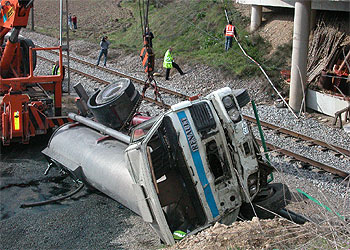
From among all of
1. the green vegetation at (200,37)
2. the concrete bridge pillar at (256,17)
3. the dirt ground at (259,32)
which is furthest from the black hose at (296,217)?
the concrete bridge pillar at (256,17)

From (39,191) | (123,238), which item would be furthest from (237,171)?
(39,191)

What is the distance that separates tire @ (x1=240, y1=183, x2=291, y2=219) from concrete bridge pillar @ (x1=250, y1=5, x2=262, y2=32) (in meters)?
14.5

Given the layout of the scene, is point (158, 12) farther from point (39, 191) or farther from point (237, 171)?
point (237, 171)

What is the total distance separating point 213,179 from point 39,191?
3.96 metres

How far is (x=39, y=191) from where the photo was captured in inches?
352

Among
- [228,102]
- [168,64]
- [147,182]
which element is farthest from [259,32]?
[147,182]

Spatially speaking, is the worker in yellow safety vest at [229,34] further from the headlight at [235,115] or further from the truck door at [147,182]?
the truck door at [147,182]

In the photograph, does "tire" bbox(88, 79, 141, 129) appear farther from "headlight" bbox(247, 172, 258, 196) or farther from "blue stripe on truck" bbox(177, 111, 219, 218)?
"headlight" bbox(247, 172, 258, 196)

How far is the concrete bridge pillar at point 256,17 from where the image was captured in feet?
67.3

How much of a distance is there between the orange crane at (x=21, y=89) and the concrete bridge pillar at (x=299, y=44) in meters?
6.57

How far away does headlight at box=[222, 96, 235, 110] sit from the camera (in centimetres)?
671

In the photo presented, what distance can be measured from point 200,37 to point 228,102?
15.9 m

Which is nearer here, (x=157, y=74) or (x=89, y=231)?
(x=89, y=231)

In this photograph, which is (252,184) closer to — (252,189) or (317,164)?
(252,189)
